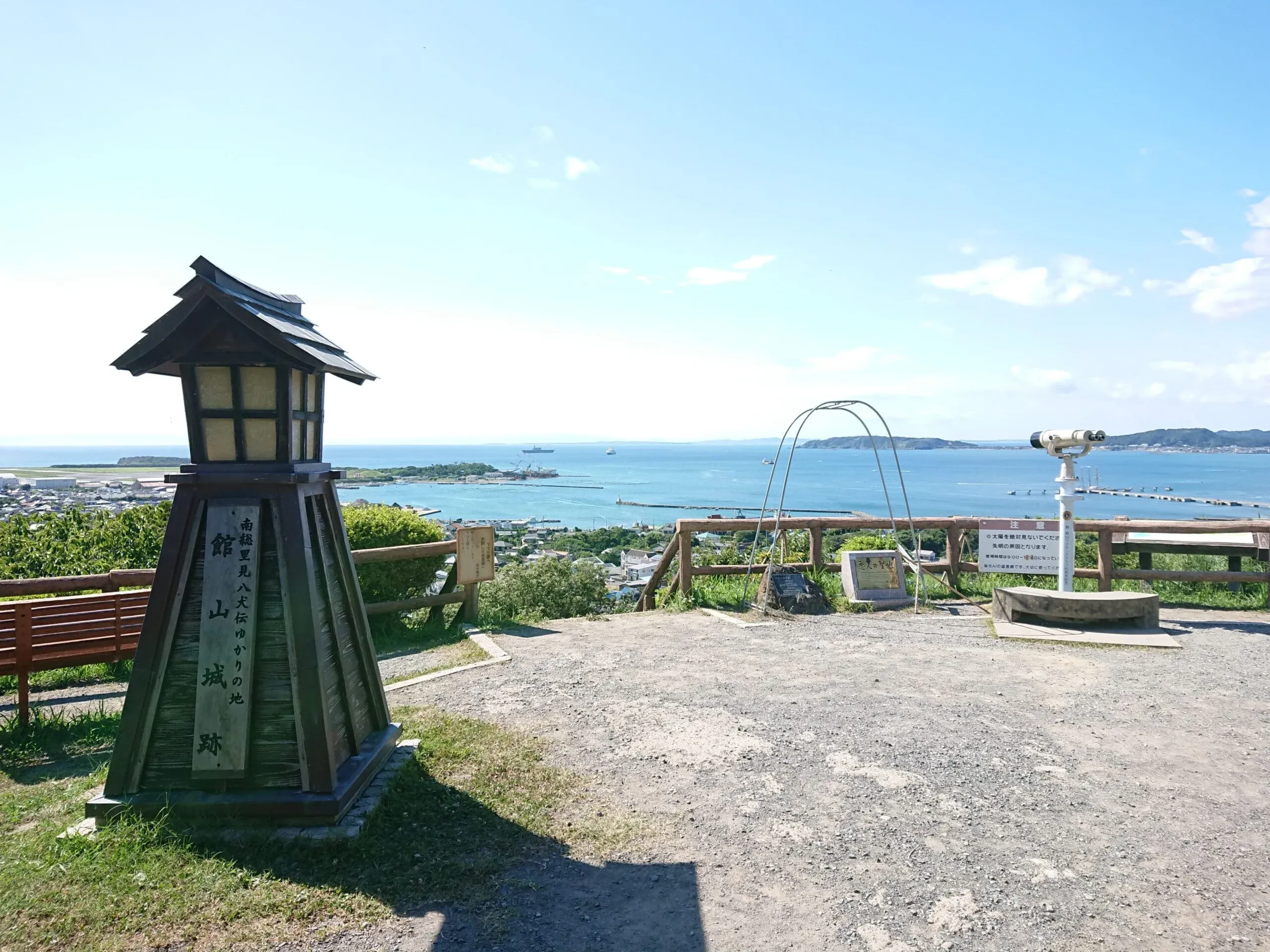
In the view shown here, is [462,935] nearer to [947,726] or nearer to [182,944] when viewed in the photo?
[182,944]

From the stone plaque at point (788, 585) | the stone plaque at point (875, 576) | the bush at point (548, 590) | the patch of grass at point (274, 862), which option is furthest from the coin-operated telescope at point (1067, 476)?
the patch of grass at point (274, 862)

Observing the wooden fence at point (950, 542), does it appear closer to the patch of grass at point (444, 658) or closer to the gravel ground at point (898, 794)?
the gravel ground at point (898, 794)

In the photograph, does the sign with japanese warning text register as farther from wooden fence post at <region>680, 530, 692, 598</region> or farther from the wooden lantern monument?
wooden fence post at <region>680, 530, 692, 598</region>

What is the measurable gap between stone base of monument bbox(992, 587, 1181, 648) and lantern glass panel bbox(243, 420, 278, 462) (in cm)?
693

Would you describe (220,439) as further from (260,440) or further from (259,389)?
(259,389)

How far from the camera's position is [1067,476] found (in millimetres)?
8086

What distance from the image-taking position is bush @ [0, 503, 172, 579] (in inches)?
326

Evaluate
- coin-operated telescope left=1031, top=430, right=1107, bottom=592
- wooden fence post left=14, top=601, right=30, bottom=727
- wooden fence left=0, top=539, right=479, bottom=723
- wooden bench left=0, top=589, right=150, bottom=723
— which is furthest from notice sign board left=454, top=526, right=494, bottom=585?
coin-operated telescope left=1031, top=430, right=1107, bottom=592

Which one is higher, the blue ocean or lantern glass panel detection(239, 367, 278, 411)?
lantern glass panel detection(239, 367, 278, 411)

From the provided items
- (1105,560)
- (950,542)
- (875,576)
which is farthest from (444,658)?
(1105,560)

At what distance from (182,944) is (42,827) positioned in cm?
148

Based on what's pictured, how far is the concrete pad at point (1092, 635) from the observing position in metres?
7.15

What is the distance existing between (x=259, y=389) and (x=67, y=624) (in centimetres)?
312

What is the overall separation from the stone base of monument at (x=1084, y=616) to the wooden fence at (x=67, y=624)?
7.80 meters
